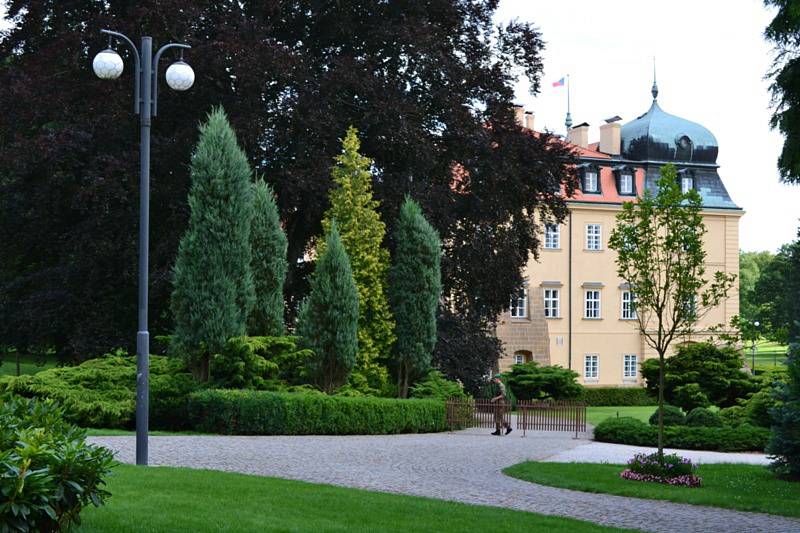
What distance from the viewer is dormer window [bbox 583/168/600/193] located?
6550cm

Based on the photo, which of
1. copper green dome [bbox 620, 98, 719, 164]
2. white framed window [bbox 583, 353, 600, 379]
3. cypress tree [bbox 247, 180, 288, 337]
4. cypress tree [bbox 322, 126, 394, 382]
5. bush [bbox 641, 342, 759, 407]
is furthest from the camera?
copper green dome [bbox 620, 98, 719, 164]

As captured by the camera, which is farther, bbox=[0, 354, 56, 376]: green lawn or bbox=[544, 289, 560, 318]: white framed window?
bbox=[544, 289, 560, 318]: white framed window

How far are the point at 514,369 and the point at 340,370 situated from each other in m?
15.3

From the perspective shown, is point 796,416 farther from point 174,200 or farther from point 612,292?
point 612,292

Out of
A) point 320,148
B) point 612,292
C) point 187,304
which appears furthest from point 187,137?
point 612,292

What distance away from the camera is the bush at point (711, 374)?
31.5 meters

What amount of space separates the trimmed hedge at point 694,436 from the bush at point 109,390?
10.1m

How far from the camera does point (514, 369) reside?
41406mm

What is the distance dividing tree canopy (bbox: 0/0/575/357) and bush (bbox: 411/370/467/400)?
2.61 metres

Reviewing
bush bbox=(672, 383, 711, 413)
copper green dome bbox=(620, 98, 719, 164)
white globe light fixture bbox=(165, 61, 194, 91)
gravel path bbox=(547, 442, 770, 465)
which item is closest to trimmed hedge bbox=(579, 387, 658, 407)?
copper green dome bbox=(620, 98, 719, 164)

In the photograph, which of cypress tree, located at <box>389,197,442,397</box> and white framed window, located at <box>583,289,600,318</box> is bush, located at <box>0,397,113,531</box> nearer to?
cypress tree, located at <box>389,197,442,397</box>

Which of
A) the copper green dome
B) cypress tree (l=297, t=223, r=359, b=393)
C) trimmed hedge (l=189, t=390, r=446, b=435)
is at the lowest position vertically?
trimmed hedge (l=189, t=390, r=446, b=435)

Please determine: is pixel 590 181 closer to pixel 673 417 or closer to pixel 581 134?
pixel 581 134

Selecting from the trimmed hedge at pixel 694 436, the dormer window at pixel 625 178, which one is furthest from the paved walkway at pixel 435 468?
the dormer window at pixel 625 178
